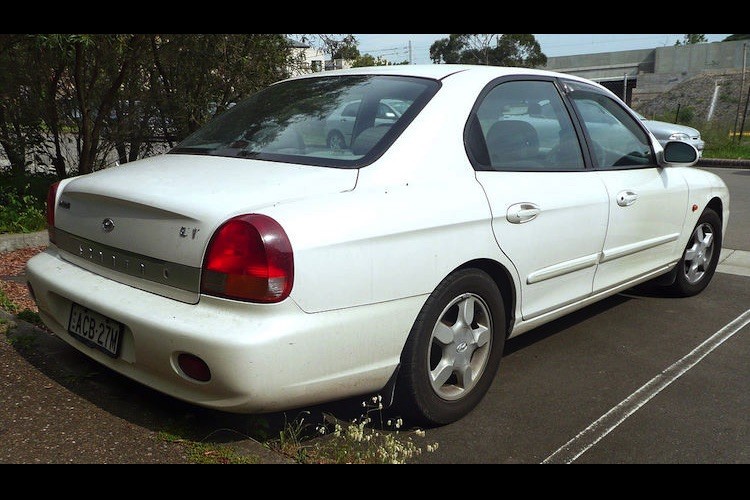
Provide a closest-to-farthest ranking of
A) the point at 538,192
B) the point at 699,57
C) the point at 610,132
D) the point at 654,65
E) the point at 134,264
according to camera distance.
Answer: the point at 134,264 → the point at 538,192 → the point at 610,132 → the point at 699,57 → the point at 654,65

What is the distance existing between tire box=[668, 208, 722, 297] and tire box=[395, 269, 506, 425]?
2475 millimetres

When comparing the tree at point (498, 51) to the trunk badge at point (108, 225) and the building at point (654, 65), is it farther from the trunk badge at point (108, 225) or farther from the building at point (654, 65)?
the trunk badge at point (108, 225)

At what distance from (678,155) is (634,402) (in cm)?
182

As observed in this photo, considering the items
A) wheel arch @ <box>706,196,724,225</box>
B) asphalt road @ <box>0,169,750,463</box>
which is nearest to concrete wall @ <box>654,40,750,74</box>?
wheel arch @ <box>706,196,724,225</box>

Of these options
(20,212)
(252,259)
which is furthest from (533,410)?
(20,212)

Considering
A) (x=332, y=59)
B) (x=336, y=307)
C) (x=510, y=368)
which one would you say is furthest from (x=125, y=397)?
(x=332, y=59)

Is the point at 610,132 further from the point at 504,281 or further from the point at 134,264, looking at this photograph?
the point at 134,264

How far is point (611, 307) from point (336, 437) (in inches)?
116

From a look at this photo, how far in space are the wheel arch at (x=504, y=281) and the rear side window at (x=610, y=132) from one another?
1.12 m

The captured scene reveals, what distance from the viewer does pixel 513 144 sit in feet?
11.2

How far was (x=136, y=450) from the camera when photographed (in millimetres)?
2576

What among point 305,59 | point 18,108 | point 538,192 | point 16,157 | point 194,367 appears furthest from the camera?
point 305,59

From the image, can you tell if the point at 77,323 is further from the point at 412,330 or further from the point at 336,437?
the point at 412,330

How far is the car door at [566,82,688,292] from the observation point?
13.0ft
